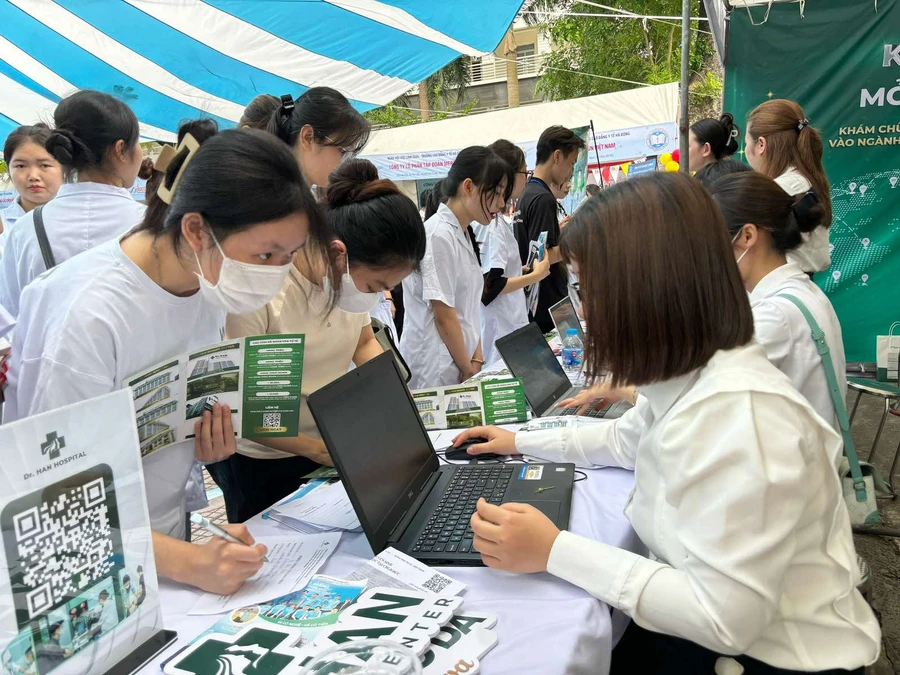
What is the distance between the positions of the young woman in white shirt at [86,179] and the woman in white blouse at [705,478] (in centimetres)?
174

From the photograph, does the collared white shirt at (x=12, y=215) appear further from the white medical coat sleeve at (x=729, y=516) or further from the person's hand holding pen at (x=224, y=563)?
the white medical coat sleeve at (x=729, y=516)

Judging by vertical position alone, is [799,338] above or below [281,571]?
Answer: above

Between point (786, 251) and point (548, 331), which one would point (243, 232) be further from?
point (548, 331)

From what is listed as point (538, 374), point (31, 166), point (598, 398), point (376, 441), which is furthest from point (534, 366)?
point (31, 166)

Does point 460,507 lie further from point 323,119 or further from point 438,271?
point 438,271

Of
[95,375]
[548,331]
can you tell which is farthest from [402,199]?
[548,331]

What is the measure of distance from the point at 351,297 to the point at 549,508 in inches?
32.9

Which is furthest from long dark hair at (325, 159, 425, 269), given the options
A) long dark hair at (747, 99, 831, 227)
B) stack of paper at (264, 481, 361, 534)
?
long dark hair at (747, 99, 831, 227)

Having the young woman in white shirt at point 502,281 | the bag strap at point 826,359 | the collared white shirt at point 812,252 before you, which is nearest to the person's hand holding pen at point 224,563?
the bag strap at point 826,359

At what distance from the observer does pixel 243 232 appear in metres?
1.19

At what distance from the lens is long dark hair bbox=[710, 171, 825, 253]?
176 cm

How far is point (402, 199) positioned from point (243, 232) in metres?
0.65

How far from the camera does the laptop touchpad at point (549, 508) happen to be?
123cm

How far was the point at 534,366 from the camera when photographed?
85.3 inches
